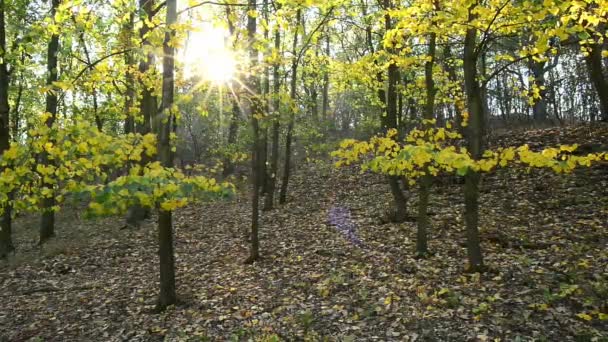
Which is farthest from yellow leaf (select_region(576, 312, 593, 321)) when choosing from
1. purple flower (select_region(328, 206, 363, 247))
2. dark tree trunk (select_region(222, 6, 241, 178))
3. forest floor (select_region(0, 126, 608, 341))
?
dark tree trunk (select_region(222, 6, 241, 178))

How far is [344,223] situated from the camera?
11.2 m

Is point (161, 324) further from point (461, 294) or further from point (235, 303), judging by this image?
point (461, 294)

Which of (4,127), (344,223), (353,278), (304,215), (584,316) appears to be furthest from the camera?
(304,215)

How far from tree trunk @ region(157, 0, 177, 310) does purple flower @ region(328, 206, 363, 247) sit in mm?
4025

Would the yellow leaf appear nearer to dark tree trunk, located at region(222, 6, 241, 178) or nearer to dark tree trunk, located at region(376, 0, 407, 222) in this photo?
dark tree trunk, located at region(376, 0, 407, 222)

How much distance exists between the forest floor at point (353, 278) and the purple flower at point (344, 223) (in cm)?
14

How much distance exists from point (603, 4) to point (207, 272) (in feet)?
26.0

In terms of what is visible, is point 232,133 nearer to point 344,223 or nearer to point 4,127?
point 344,223

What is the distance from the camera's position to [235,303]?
7117mm

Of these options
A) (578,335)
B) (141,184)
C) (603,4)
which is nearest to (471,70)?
(603,4)

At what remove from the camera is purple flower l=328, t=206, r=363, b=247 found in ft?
31.9

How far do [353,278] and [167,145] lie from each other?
3.89 meters

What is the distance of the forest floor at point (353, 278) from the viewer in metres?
5.80

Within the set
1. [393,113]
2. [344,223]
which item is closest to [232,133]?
[344,223]
